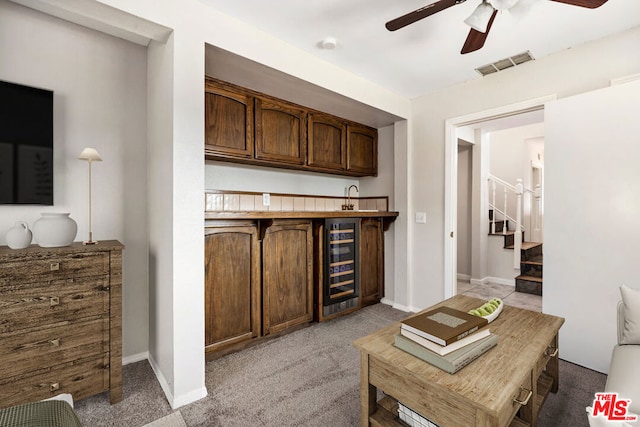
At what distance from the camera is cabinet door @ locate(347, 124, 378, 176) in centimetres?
354

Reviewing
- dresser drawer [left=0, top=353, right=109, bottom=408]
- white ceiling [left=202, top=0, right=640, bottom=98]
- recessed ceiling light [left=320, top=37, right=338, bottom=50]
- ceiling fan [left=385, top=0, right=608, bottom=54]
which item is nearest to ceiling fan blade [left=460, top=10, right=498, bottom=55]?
ceiling fan [left=385, top=0, right=608, bottom=54]

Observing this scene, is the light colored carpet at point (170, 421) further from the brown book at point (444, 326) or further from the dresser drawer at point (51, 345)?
the brown book at point (444, 326)

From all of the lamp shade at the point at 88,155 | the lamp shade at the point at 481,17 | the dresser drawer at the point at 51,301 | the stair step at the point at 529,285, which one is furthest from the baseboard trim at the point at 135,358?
the stair step at the point at 529,285

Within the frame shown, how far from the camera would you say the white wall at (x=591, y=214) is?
205cm

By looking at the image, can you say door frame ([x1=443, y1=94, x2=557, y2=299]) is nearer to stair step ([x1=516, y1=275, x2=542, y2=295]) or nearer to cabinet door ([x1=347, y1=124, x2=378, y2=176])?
cabinet door ([x1=347, y1=124, x2=378, y2=176])

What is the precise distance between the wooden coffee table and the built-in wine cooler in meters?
1.45

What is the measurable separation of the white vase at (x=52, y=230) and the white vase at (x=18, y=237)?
40 millimetres

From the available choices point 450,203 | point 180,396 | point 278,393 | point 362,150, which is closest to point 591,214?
point 450,203

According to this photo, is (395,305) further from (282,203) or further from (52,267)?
(52,267)

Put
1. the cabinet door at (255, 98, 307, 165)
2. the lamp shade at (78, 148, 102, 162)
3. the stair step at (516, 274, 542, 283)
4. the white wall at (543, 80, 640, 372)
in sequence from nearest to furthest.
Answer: the lamp shade at (78, 148, 102, 162) < the white wall at (543, 80, 640, 372) < the cabinet door at (255, 98, 307, 165) < the stair step at (516, 274, 542, 283)

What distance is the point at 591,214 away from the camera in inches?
86.2

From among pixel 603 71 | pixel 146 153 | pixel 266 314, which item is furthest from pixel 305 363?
pixel 603 71

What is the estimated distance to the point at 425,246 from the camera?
3.35 meters

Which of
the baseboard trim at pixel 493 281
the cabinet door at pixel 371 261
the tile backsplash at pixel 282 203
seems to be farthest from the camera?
the baseboard trim at pixel 493 281
